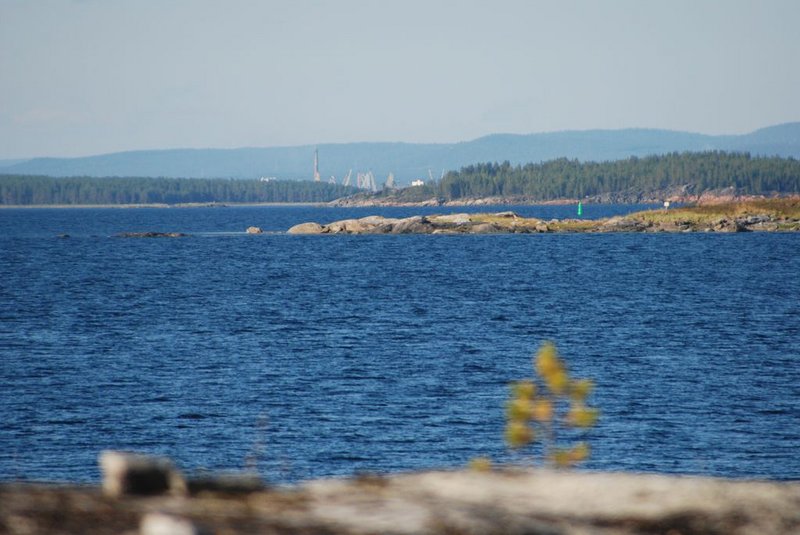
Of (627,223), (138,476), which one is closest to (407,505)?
(138,476)

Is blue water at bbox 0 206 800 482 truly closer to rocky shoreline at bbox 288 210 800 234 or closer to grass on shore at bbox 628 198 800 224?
rocky shoreline at bbox 288 210 800 234

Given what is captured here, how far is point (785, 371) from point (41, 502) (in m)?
43.4

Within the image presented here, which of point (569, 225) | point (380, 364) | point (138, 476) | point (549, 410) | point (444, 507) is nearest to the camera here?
point (444, 507)

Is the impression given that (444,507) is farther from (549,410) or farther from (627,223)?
(627,223)

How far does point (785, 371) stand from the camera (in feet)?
152

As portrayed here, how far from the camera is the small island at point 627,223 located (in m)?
→ 168

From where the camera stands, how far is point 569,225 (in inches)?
6762

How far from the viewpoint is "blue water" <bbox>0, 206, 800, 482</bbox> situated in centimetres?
3284

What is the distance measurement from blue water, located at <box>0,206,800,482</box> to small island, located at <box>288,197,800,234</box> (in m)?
60.2

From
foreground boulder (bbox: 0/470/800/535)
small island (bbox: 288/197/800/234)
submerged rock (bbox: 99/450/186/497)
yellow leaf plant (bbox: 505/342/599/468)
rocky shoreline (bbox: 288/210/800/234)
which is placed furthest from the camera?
small island (bbox: 288/197/800/234)

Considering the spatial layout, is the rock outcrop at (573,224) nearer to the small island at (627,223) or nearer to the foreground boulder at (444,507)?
the small island at (627,223)

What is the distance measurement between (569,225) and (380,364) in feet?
416

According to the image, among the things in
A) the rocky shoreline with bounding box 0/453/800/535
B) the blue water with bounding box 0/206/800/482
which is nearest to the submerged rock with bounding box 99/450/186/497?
the rocky shoreline with bounding box 0/453/800/535

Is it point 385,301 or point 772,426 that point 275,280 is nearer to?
A: point 385,301
